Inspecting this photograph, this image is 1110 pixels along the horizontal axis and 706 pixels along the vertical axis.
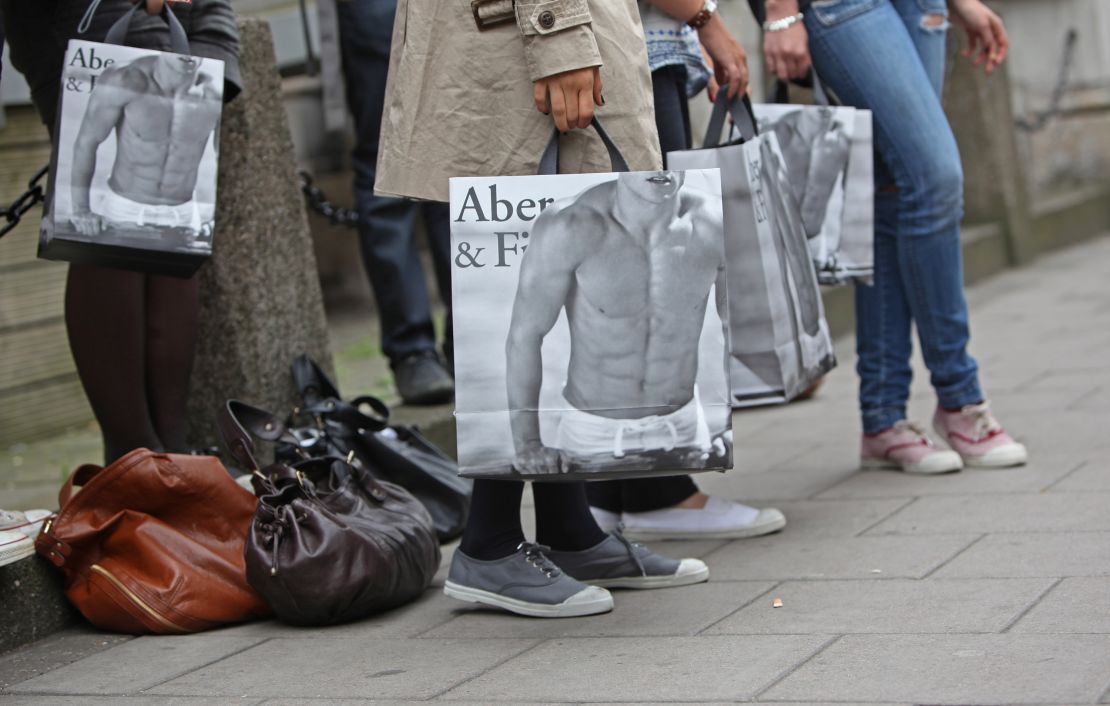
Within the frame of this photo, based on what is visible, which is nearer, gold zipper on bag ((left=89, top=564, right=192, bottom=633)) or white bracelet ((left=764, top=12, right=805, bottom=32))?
gold zipper on bag ((left=89, top=564, right=192, bottom=633))

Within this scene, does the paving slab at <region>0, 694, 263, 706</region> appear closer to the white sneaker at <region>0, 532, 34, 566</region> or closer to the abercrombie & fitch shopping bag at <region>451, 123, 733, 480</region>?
the white sneaker at <region>0, 532, 34, 566</region>

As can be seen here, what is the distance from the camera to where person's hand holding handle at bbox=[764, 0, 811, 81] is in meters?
4.04

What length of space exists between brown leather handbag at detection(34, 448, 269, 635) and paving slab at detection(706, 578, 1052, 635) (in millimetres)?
1015

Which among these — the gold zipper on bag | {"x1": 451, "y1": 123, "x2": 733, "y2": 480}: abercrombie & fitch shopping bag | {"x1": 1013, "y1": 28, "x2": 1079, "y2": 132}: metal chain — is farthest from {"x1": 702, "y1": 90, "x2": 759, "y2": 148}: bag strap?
{"x1": 1013, "y1": 28, "x2": 1079, "y2": 132}: metal chain

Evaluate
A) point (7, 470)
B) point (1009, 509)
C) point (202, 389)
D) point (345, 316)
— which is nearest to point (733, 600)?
point (1009, 509)

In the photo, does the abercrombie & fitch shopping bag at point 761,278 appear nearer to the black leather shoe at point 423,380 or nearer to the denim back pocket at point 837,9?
the denim back pocket at point 837,9

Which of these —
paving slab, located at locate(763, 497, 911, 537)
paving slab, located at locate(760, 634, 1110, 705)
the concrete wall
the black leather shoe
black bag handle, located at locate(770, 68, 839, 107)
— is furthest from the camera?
the concrete wall

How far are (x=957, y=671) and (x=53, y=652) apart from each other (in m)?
1.75

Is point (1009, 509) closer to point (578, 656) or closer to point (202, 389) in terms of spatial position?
point (578, 656)

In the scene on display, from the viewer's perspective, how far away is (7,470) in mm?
4539

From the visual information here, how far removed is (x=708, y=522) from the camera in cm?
379

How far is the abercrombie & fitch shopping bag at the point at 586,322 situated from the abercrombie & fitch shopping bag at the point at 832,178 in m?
1.10

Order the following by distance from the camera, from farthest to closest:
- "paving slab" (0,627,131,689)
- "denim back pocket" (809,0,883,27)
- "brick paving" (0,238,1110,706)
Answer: "denim back pocket" (809,0,883,27) < "paving slab" (0,627,131,689) < "brick paving" (0,238,1110,706)

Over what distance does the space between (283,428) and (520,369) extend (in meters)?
0.95
